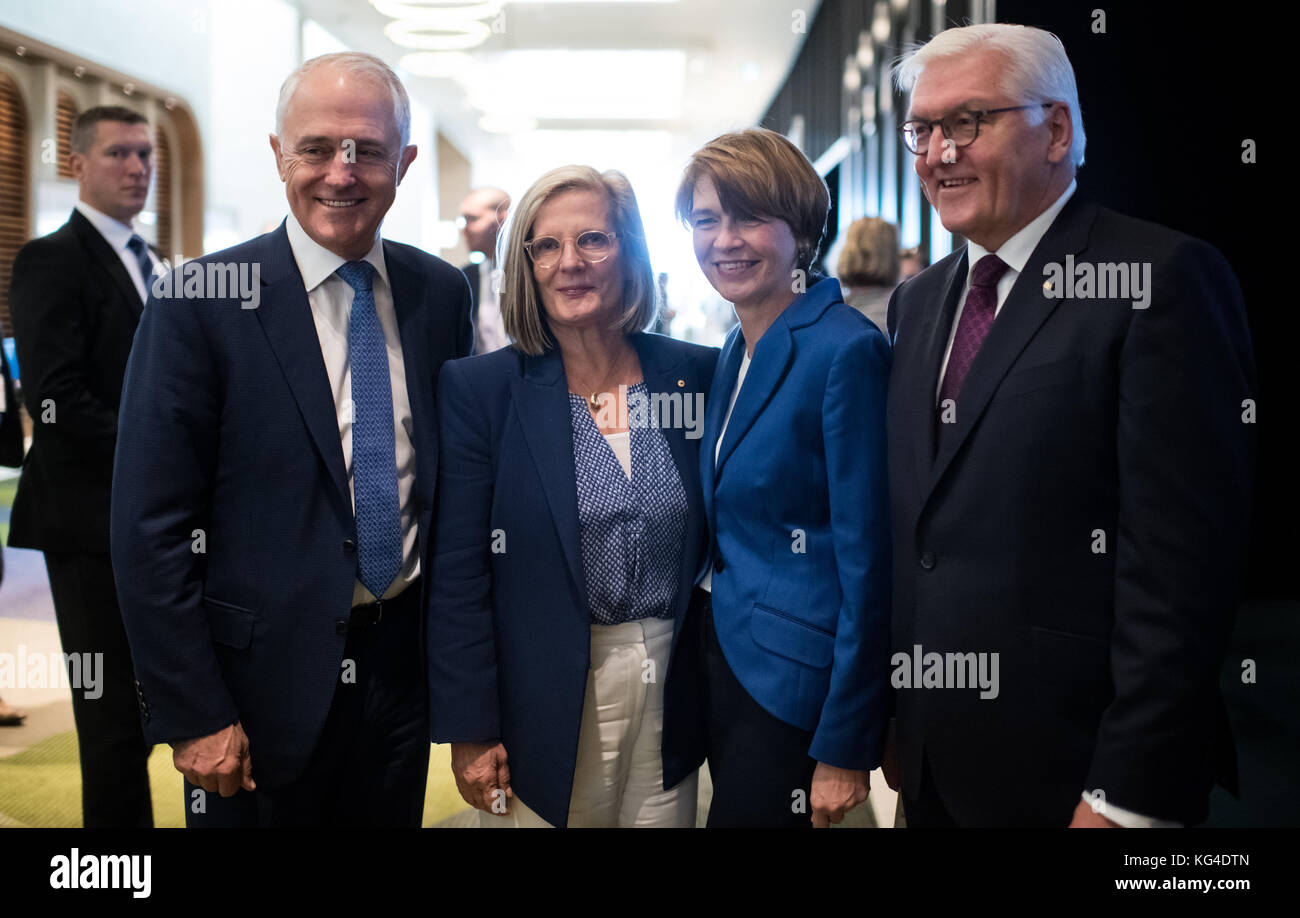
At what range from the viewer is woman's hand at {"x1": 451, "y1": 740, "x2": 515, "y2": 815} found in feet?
5.71

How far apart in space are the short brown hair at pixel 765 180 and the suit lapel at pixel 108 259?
1.81 m

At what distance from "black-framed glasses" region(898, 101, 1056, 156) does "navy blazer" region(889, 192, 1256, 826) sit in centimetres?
19

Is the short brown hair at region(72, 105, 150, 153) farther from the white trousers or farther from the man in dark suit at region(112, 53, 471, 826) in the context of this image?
the white trousers

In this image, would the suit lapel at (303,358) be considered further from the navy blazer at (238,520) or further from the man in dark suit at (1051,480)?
the man in dark suit at (1051,480)

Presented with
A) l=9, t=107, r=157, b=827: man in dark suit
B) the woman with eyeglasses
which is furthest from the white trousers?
l=9, t=107, r=157, b=827: man in dark suit

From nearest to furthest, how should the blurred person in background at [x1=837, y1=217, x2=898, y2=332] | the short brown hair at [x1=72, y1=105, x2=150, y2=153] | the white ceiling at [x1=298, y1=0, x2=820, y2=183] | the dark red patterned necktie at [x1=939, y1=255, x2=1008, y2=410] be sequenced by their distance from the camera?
1. the dark red patterned necktie at [x1=939, y1=255, x2=1008, y2=410]
2. the short brown hair at [x1=72, y1=105, x2=150, y2=153]
3. the blurred person in background at [x1=837, y1=217, x2=898, y2=332]
4. the white ceiling at [x1=298, y1=0, x2=820, y2=183]

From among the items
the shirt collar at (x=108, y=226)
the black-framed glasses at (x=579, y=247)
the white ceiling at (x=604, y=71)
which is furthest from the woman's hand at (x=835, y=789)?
the white ceiling at (x=604, y=71)

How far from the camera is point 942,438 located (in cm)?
154

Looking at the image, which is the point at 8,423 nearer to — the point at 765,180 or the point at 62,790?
the point at 62,790

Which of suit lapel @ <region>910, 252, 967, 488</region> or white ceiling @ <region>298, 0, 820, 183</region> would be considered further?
white ceiling @ <region>298, 0, 820, 183</region>

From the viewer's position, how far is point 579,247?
1.76m

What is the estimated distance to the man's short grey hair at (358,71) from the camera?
1.76 metres

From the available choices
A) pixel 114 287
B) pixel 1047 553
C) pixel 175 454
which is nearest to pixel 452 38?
pixel 114 287
